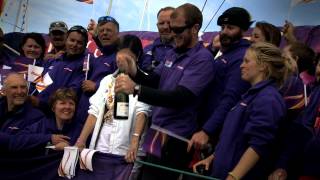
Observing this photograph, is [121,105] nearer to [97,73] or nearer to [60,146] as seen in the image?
[60,146]

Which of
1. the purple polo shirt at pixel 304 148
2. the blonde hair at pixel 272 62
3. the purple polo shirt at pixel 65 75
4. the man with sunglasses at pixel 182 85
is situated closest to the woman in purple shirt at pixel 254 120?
the blonde hair at pixel 272 62

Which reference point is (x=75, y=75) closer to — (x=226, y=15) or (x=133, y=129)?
(x=133, y=129)

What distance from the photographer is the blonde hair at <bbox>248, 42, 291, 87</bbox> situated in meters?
3.16

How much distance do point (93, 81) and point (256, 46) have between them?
6.88ft

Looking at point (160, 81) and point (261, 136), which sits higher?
point (160, 81)

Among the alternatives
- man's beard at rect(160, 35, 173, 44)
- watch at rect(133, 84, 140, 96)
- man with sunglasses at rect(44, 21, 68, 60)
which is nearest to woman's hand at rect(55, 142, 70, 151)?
watch at rect(133, 84, 140, 96)

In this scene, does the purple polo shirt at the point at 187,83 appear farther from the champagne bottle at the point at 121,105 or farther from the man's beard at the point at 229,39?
the champagne bottle at the point at 121,105

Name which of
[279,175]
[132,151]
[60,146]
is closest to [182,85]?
[132,151]

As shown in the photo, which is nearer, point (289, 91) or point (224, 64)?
point (289, 91)

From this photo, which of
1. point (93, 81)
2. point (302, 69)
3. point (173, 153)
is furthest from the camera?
point (93, 81)

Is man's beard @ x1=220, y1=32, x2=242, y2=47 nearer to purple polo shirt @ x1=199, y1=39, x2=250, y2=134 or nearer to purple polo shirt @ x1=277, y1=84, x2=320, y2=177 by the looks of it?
purple polo shirt @ x1=199, y1=39, x2=250, y2=134

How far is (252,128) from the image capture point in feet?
9.66

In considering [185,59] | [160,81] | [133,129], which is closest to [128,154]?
[133,129]

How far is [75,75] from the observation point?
199 inches
